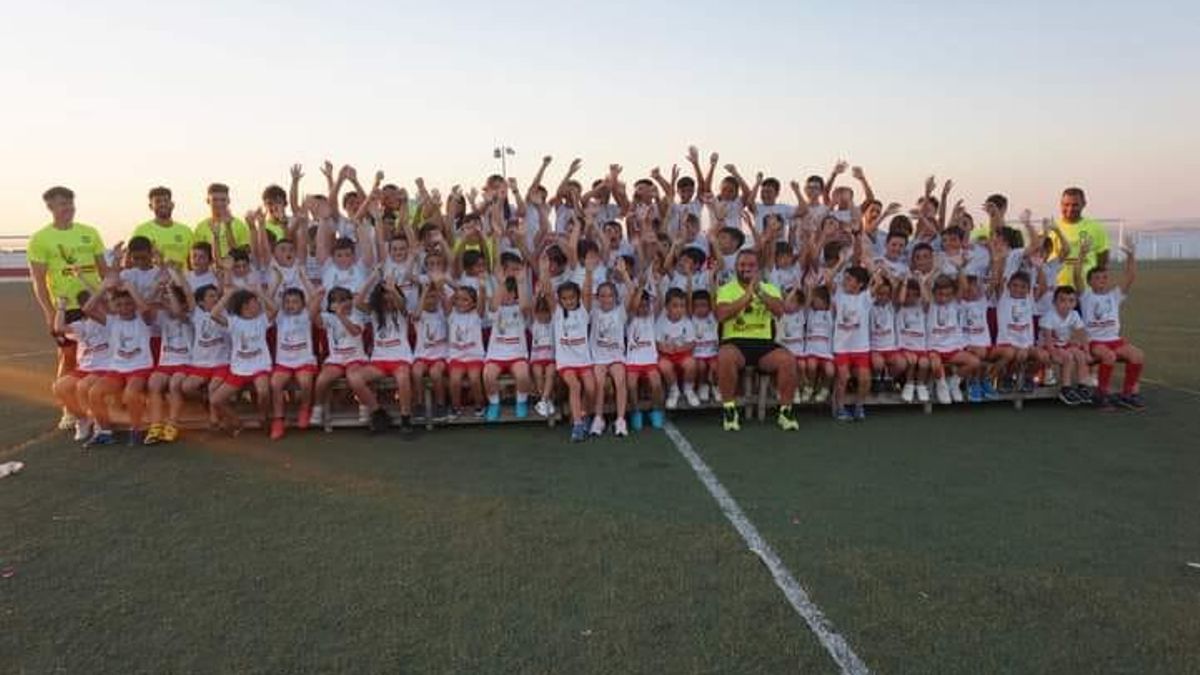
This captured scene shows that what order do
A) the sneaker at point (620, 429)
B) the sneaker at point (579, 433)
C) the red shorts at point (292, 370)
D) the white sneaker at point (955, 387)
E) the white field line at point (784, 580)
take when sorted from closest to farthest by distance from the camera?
Answer: the white field line at point (784, 580)
the sneaker at point (579, 433)
the sneaker at point (620, 429)
the red shorts at point (292, 370)
the white sneaker at point (955, 387)

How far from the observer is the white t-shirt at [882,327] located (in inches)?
305

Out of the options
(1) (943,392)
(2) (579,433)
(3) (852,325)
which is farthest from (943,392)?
(2) (579,433)

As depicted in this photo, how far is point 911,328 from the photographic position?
309 inches

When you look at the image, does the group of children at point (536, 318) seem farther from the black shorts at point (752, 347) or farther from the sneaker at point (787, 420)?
the sneaker at point (787, 420)

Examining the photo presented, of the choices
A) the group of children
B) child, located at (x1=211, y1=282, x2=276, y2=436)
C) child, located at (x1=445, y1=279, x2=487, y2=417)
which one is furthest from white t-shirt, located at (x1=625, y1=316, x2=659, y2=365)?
child, located at (x1=211, y1=282, x2=276, y2=436)

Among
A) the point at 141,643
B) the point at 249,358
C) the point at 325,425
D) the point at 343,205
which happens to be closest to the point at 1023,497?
the point at 141,643

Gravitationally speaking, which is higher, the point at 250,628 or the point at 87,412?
the point at 87,412

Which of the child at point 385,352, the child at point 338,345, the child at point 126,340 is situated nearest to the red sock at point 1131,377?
the child at point 385,352

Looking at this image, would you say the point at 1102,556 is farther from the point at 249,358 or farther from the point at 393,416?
the point at 249,358

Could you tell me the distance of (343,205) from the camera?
28.3ft

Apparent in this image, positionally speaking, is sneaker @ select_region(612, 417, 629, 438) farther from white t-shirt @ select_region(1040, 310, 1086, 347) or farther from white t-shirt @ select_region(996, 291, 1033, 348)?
white t-shirt @ select_region(1040, 310, 1086, 347)

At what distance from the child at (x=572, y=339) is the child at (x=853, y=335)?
252 cm

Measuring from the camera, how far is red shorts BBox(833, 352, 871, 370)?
7.51 meters

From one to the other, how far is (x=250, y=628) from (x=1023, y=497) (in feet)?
15.5
